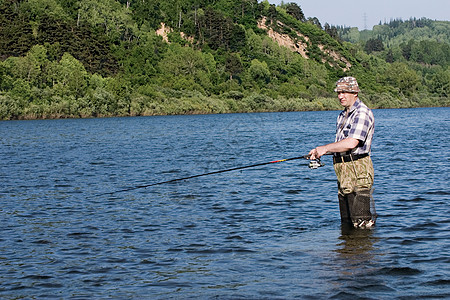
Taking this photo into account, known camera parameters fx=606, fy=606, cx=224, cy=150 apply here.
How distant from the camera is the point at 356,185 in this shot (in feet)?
33.9

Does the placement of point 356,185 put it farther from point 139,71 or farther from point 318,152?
point 139,71

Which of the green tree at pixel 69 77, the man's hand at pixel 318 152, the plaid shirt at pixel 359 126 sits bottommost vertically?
the man's hand at pixel 318 152

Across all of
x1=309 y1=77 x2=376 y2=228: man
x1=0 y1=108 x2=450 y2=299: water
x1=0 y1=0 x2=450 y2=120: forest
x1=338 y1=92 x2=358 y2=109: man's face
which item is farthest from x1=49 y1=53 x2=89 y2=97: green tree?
x1=338 y1=92 x2=358 y2=109: man's face

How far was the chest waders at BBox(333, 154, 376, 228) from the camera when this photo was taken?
1020cm

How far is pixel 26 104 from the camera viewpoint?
108000 millimetres

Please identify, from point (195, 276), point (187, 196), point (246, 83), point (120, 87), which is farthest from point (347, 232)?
point (246, 83)

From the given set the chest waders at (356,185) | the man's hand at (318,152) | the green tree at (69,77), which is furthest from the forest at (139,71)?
the man's hand at (318,152)

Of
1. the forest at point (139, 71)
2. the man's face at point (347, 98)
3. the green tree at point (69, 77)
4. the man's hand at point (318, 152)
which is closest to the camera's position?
the man's hand at point (318, 152)

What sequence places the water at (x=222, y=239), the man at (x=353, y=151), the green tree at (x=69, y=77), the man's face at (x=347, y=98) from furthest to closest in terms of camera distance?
the green tree at (x=69, y=77)
the man's face at (x=347, y=98)
the man at (x=353, y=151)
the water at (x=222, y=239)

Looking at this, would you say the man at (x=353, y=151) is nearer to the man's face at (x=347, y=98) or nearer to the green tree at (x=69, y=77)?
the man's face at (x=347, y=98)

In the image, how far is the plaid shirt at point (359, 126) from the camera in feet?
31.9

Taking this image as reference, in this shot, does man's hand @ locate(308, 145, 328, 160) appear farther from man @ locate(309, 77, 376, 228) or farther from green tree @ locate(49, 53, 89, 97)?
green tree @ locate(49, 53, 89, 97)

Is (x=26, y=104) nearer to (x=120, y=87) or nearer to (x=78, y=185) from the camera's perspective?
(x=120, y=87)

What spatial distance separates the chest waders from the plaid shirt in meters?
0.20
